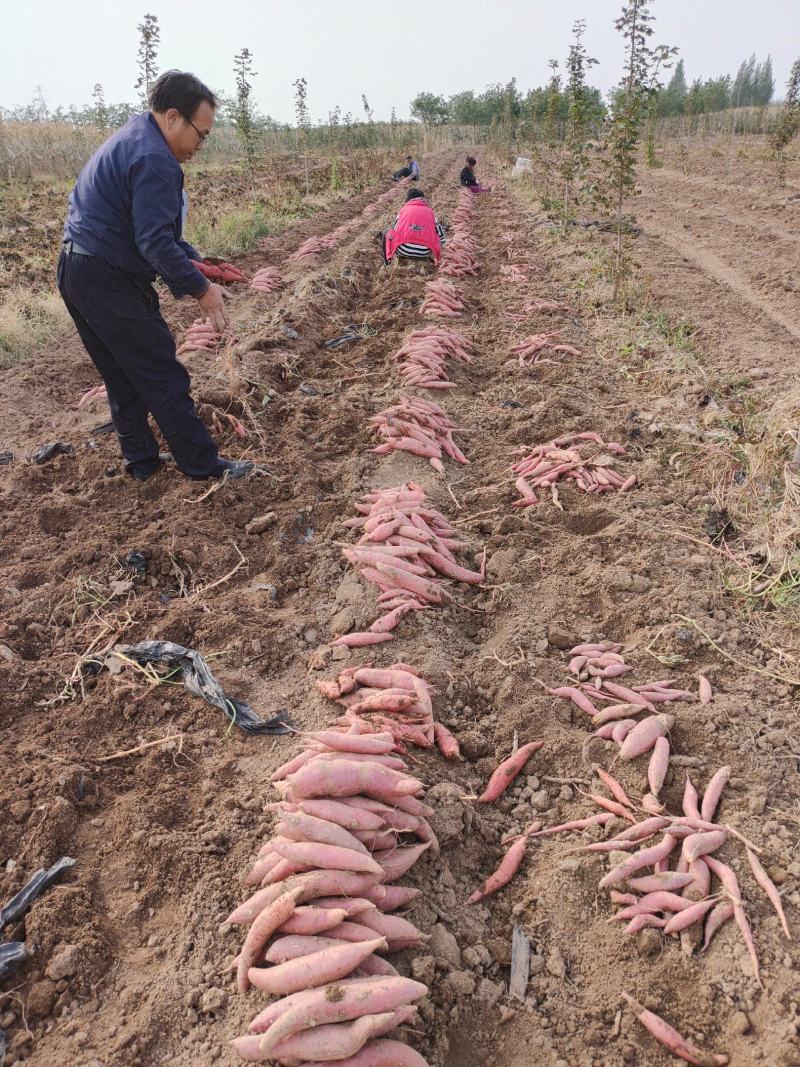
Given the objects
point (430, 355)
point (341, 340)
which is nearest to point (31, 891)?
point (430, 355)

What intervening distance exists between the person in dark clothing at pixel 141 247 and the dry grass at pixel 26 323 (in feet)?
12.6

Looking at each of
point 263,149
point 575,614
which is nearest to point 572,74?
point 575,614

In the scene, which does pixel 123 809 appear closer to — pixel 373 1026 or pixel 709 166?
pixel 373 1026

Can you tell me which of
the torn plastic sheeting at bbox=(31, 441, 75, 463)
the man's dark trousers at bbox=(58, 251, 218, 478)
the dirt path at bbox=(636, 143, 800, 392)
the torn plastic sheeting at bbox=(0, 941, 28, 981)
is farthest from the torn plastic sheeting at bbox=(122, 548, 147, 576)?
the dirt path at bbox=(636, 143, 800, 392)

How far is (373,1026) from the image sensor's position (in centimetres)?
151

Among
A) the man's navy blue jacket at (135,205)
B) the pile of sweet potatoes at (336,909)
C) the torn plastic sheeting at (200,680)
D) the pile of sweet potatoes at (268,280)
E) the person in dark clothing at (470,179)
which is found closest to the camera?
the pile of sweet potatoes at (336,909)

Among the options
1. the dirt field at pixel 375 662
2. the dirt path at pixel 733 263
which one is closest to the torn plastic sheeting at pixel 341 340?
the dirt field at pixel 375 662

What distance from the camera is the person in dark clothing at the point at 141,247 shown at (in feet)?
11.1

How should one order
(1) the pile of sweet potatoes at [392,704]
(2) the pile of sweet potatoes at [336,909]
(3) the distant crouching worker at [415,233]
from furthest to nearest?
1. (3) the distant crouching worker at [415,233]
2. (1) the pile of sweet potatoes at [392,704]
3. (2) the pile of sweet potatoes at [336,909]

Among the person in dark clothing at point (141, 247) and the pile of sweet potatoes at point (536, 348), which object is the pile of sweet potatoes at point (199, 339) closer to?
the person in dark clothing at point (141, 247)

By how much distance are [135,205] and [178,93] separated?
0.65 metres

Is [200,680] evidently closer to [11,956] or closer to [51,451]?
[11,956]

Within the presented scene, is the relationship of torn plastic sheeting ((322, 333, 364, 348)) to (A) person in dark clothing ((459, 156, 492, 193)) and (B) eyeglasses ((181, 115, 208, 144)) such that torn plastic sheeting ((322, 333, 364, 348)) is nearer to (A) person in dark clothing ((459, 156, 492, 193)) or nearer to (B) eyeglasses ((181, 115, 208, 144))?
(B) eyeglasses ((181, 115, 208, 144))

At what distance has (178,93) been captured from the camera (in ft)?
11.2
